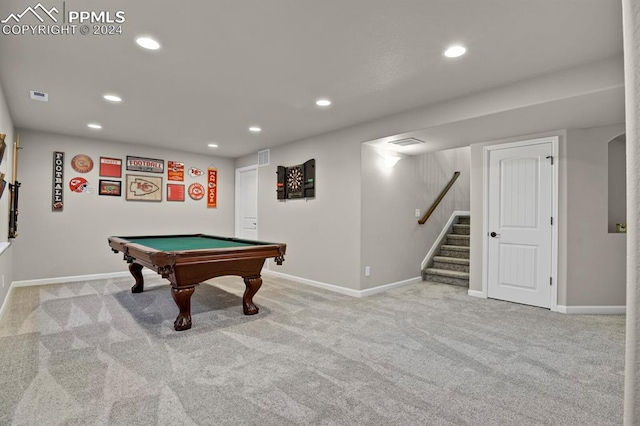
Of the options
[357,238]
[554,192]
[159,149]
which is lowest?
[357,238]

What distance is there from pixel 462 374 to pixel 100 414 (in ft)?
7.44

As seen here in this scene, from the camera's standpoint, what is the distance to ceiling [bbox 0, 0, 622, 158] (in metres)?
2.05

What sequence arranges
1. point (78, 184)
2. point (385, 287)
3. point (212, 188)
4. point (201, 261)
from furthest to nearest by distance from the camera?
1. point (212, 188)
2. point (78, 184)
3. point (385, 287)
4. point (201, 261)

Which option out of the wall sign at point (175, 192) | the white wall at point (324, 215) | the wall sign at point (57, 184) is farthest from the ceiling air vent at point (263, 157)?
the wall sign at point (57, 184)

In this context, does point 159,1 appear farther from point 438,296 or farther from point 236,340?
point 438,296

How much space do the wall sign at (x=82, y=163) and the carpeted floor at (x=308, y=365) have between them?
2.27m

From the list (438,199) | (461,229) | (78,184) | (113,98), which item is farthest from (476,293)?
(78,184)

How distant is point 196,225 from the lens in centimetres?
661

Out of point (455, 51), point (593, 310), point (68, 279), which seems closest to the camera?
point (455, 51)

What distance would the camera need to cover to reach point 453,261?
17.9 feet

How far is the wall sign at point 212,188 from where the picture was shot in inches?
268

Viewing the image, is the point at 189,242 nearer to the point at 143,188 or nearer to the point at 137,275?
the point at 137,275

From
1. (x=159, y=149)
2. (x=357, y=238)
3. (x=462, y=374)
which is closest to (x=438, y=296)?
(x=357, y=238)

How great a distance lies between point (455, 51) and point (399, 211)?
2849 millimetres
